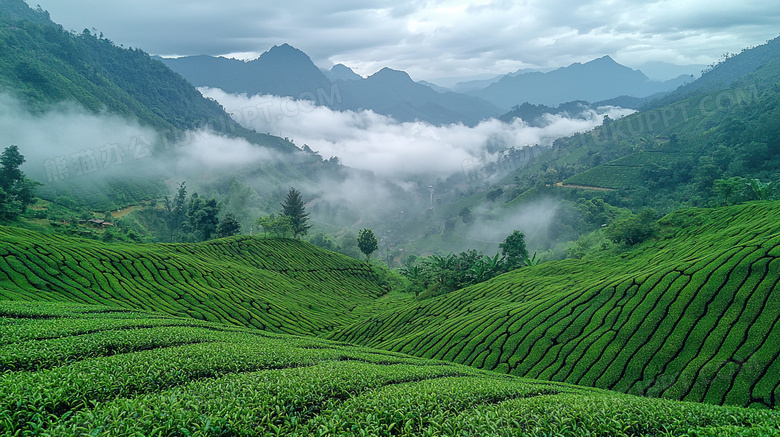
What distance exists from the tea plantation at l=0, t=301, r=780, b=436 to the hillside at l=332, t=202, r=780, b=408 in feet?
20.5

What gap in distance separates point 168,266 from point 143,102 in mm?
136775

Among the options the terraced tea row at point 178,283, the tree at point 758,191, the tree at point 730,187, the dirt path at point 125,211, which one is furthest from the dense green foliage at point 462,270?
the dirt path at point 125,211

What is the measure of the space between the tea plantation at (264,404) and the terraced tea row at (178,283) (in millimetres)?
17035

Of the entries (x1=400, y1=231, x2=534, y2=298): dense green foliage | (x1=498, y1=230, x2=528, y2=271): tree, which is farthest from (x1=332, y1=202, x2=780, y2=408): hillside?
(x1=498, y1=230, x2=528, y2=271): tree

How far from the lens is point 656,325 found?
14.7m

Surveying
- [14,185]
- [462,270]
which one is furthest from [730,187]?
[14,185]

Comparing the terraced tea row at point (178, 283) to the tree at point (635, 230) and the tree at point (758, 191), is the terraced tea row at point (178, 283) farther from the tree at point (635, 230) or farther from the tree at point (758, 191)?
the tree at point (758, 191)

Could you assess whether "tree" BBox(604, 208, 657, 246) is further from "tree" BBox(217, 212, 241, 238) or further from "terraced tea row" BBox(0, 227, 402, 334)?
"tree" BBox(217, 212, 241, 238)

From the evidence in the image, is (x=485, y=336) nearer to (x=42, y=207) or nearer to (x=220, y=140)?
(x=42, y=207)

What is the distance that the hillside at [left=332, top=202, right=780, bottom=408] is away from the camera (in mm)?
11938

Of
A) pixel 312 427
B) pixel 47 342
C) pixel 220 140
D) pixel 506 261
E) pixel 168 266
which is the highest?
pixel 220 140

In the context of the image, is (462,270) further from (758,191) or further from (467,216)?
(467,216)

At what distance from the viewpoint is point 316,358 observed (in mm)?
10852

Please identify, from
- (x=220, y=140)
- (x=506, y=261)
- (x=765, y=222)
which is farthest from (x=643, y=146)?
(x=220, y=140)
